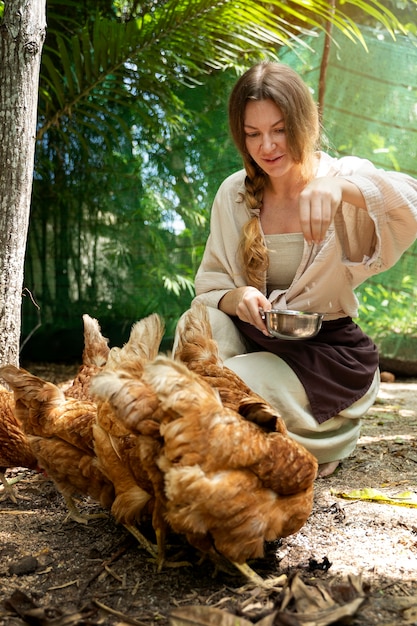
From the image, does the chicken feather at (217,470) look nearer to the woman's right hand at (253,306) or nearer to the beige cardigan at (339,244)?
the woman's right hand at (253,306)

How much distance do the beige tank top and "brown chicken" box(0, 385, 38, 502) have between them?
1.28 m

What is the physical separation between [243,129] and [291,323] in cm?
93

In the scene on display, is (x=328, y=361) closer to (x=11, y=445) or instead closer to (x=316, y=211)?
(x=316, y=211)

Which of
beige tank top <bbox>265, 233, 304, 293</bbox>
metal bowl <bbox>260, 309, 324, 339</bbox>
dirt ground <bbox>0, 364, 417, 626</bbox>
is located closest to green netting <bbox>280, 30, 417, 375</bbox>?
beige tank top <bbox>265, 233, 304, 293</bbox>

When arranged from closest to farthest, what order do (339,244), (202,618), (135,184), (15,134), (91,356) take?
1. (202,618)
2. (339,244)
3. (15,134)
4. (91,356)
5. (135,184)

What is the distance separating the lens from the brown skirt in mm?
2633

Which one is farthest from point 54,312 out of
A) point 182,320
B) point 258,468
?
point 258,468

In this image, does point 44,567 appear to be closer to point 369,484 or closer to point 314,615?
point 314,615

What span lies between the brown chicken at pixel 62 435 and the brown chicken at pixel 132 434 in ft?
0.49

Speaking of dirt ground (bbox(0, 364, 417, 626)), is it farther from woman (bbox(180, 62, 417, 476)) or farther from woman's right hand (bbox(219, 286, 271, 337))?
woman's right hand (bbox(219, 286, 271, 337))

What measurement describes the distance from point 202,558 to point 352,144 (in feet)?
12.9

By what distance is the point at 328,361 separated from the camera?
8.75 feet

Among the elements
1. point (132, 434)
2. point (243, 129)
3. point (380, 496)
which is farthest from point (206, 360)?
point (243, 129)

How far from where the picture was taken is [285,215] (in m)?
2.82
